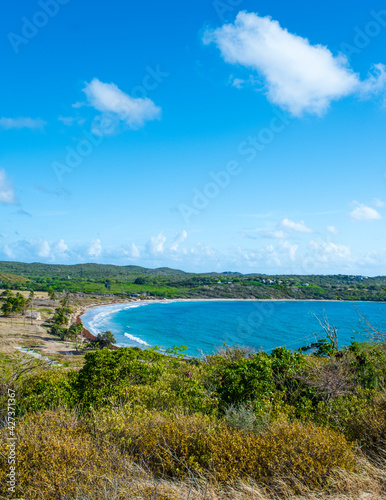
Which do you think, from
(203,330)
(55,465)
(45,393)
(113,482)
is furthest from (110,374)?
(203,330)

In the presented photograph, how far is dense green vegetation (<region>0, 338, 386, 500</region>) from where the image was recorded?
5184 mm

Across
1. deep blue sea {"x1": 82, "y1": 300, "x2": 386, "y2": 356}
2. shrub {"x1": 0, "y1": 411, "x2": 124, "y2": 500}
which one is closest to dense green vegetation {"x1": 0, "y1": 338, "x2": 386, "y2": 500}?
shrub {"x1": 0, "y1": 411, "x2": 124, "y2": 500}

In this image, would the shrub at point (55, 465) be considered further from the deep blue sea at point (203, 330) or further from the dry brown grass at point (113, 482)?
the deep blue sea at point (203, 330)

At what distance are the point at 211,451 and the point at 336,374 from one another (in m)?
6.91

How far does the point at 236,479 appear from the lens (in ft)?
17.1

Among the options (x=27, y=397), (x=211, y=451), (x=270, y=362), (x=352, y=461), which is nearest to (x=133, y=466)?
(x=211, y=451)

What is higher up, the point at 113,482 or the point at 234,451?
the point at 234,451

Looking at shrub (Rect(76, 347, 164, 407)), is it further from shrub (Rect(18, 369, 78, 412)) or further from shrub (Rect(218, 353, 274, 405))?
shrub (Rect(218, 353, 274, 405))

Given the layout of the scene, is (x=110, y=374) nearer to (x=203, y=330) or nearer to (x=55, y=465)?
(x=55, y=465)

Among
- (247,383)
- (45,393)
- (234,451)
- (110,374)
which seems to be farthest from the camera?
(110,374)

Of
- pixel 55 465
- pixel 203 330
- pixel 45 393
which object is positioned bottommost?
pixel 203 330

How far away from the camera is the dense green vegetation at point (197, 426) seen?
518 centimetres

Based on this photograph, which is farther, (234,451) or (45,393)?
(45,393)

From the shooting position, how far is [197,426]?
21.7 ft
